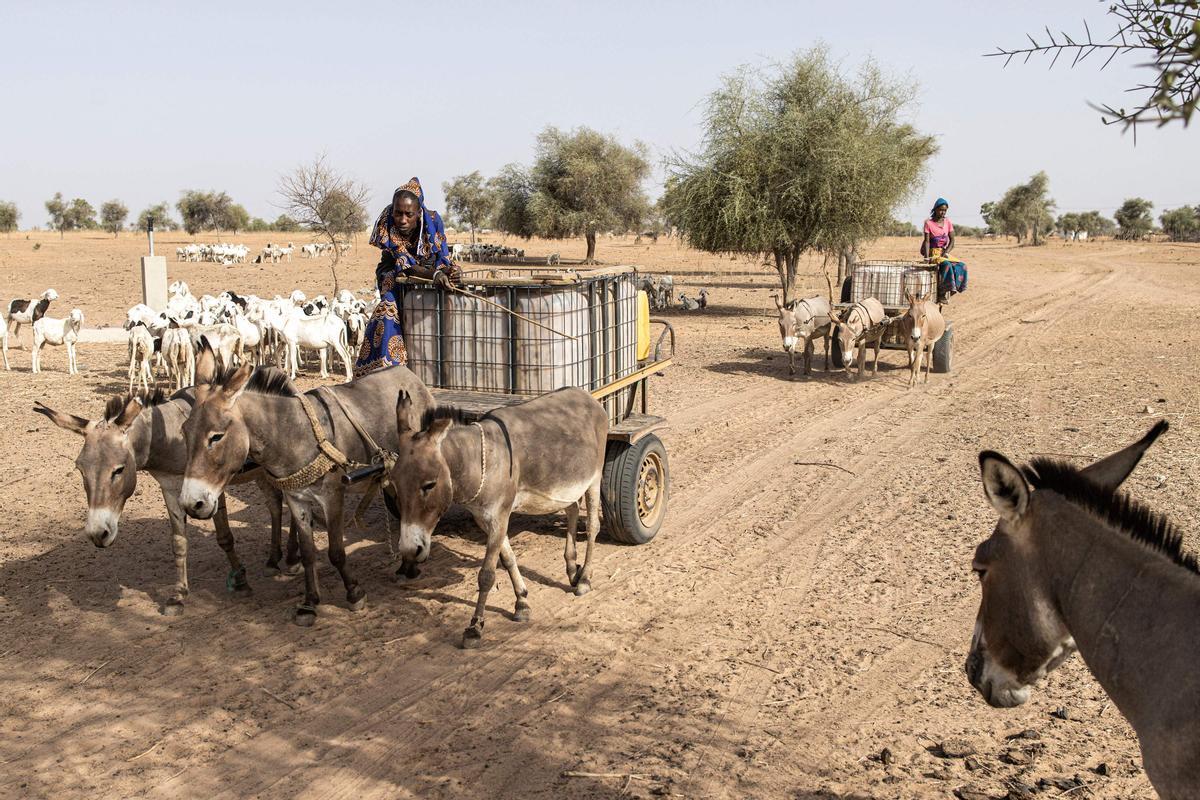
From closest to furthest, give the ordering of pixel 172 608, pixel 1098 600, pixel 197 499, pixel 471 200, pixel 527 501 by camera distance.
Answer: pixel 1098 600 → pixel 197 499 → pixel 527 501 → pixel 172 608 → pixel 471 200

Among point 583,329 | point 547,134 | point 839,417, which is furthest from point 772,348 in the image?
point 547,134

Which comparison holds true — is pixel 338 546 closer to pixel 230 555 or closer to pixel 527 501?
pixel 230 555

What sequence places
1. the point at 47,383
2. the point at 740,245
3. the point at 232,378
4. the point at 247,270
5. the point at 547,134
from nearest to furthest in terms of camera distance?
the point at 232,378
the point at 47,383
the point at 740,245
the point at 247,270
the point at 547,134

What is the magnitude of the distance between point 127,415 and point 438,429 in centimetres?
254

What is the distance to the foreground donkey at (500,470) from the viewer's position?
559 centimetres

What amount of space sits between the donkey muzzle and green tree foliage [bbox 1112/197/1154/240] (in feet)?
330

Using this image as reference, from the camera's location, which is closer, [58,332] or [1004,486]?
[1004,486]

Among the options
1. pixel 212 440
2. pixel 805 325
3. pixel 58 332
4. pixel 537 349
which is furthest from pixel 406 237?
pixel 58 332

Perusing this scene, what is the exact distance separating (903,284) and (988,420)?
5.13 meters

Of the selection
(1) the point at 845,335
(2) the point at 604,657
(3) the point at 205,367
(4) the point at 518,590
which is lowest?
(2) the point at 604,657

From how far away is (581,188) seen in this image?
157 ft

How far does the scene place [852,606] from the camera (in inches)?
270

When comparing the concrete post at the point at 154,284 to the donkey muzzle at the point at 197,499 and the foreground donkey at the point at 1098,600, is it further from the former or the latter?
the foreground donkey at the point at 1098,600

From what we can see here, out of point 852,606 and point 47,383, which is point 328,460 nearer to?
point 852,606
